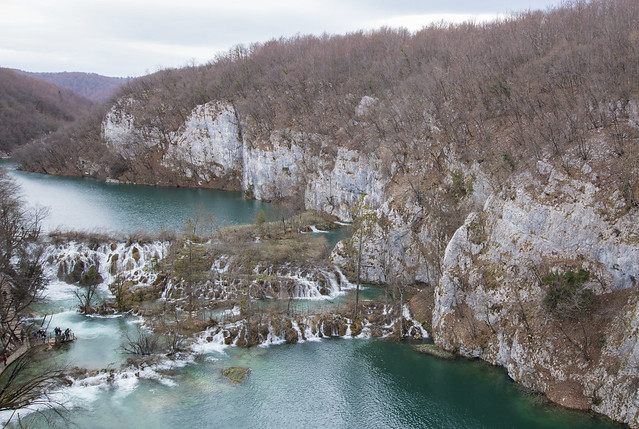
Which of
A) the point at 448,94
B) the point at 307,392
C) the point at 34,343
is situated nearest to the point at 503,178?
the point at 448,94

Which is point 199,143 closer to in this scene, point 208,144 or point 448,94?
point 208,144

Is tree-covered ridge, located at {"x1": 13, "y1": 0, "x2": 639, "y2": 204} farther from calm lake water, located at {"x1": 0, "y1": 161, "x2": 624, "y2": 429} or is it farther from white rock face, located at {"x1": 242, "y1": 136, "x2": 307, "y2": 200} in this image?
calm lake water, located at {"x1": 0, "y1": 161, "x2": 624, "y2": 429}

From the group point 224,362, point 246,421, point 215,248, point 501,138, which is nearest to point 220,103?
point 215,248

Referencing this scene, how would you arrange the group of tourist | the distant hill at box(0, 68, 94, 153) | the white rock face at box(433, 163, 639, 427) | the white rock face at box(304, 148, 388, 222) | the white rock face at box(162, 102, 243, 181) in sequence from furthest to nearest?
the distant hill at box(0, 68, 94, 153) → the white rock face at box(162, 102, 243, 181) → the white rock face at box(304, 148, 388, 222) → the group of tourist → the white rock face at box(433, 163, 639, 427)

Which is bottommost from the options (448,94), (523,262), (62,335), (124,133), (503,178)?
(62,335)

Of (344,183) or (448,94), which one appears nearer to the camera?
(448,94)

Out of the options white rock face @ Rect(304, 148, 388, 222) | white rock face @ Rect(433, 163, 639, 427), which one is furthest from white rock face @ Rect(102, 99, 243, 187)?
white rock face @ Rect(433, 163, 639, 427)
